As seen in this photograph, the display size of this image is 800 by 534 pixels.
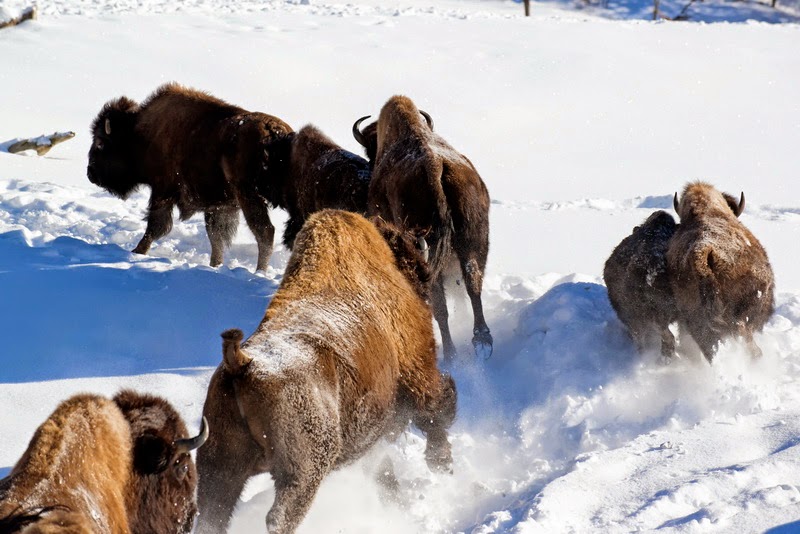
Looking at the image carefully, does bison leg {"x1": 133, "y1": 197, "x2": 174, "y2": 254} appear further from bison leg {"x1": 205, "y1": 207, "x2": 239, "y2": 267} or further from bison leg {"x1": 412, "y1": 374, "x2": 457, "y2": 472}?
bison leg {"x1": 412, "y1": 374, "x2": 457, "y2": 472}

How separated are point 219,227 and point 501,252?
2622 millimetres

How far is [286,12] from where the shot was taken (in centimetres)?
2217

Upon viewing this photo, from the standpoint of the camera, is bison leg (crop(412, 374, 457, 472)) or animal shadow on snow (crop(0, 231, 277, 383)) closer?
bison leg (crop(412, 374, 457, 472))

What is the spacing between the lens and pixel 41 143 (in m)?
12.3

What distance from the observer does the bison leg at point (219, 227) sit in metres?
8.33

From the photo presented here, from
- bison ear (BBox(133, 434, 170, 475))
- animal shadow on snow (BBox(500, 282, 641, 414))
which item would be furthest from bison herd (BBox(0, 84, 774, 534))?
animal shadow on snow (BBox(500, 282, 641, 414))

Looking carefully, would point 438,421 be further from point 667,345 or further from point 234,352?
point 667,345

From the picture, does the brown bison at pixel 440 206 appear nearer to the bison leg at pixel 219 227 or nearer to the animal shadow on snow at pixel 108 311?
the animal shadow on snow at pixel 108 311

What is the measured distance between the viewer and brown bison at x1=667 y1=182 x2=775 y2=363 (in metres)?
5.92

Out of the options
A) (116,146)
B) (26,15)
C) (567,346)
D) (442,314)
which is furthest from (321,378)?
(26,15)

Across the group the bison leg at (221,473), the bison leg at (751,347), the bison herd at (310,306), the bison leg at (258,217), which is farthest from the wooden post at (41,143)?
the bison leg at (221,473)

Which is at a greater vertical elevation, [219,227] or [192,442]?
[192,442]

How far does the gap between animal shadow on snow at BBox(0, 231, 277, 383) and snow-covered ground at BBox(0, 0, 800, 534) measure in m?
0.02

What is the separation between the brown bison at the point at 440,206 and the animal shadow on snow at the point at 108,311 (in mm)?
1236
